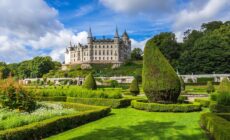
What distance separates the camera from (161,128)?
34.3 feet

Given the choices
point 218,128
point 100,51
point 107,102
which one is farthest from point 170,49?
point 218,128

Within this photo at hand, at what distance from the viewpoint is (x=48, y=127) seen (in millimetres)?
9734

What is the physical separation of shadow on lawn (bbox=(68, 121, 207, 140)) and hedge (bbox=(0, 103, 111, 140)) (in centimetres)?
127

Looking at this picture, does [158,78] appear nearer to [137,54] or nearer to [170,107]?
[170,107]

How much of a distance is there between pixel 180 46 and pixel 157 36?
8.40 m

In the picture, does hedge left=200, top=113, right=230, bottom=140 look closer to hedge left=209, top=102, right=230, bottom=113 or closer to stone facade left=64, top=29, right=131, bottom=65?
hedge left=209, top=102, right=230, bottom=113

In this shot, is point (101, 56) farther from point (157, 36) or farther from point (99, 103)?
point (99, 103)

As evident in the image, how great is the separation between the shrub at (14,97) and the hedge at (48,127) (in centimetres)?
329

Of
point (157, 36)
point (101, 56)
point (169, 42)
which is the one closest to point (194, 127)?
point (169, 42)

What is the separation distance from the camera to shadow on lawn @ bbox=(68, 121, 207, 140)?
8883mm

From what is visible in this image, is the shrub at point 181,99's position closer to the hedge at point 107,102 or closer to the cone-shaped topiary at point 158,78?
the cone-shaped topiary at point 158,78

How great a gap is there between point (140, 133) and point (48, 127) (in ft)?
10.3

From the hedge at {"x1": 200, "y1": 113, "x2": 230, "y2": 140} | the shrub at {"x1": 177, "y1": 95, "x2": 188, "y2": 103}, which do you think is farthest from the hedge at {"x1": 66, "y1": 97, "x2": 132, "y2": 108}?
the hedge at {"x1": 200, "y1": 113, "x2": 230, "y2": 140}

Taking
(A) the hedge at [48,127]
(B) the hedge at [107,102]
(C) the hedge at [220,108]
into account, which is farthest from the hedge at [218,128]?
(B) the hedge at [107,102]
